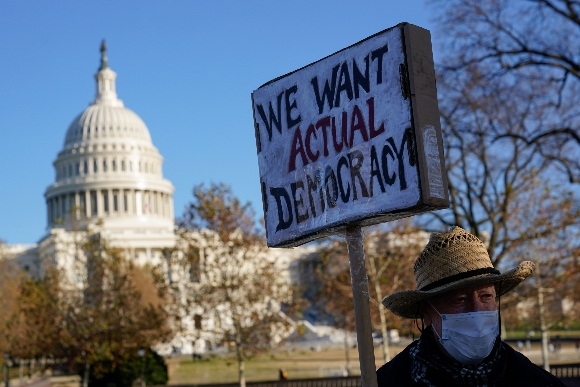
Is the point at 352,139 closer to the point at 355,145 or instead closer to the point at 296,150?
the point at 355,145

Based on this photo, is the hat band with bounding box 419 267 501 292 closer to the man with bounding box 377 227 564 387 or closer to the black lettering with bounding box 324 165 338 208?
the man with bounding box 377 227 564 387

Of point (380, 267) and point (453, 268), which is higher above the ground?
point (380, 267)

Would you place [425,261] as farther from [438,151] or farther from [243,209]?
[243,209]

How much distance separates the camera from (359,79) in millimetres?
3492

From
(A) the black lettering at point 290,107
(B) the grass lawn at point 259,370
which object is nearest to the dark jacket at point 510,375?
(A) the black lettering at point 290,107

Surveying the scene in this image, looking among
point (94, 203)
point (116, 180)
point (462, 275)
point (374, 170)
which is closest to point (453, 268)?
point (462, 275)

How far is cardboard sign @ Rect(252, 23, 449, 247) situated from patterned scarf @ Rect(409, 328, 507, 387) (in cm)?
51

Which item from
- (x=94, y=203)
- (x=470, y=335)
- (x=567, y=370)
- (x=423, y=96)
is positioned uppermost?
(x=94, y=203)

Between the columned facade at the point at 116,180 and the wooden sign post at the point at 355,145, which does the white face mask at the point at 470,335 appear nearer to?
the wooden sign post at the point at 355,145

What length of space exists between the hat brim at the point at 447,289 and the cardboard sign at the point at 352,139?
311mm

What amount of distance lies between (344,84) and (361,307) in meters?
0.78

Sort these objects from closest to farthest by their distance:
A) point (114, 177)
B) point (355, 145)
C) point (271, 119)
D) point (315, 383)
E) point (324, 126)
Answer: point (355, 145), point (324, 126), point (271, 119), point (315, 383), point (114, 177)

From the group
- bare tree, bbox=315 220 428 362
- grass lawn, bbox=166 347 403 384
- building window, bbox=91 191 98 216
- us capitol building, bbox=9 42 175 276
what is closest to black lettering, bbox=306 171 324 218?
bare tree, bbox=315 220 428 362

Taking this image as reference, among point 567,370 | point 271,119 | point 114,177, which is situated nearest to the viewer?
point 271,119
